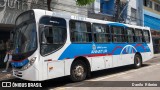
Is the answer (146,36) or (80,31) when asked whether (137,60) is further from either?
(80,31)

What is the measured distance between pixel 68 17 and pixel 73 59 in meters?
1.84

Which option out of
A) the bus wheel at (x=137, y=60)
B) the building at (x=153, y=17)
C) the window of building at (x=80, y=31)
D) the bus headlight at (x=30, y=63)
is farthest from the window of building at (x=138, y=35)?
the building at (x=153, y=17)

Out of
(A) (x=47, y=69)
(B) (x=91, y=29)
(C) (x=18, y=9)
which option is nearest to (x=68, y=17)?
(B) (x=91, y=29)

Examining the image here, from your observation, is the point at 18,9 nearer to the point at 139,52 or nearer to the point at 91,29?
the point at 91,29

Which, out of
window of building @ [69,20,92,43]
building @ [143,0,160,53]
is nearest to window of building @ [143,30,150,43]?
window of building @ [69,20,92,43]

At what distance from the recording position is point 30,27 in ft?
31.9

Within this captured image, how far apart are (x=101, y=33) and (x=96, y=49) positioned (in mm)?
991

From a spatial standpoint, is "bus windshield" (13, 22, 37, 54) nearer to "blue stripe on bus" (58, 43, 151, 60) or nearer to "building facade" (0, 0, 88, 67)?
"blue stripe on bus" (58, 43, 151, 60)

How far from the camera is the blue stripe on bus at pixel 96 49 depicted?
1077 cm

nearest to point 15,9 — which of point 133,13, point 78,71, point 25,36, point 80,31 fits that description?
point 80,31

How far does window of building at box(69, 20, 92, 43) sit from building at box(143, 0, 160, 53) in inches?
980

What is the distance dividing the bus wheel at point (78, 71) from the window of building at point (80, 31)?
1031 millimetres

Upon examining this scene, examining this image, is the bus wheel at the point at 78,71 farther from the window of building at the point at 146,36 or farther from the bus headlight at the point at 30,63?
the window of building at the point at 146,36

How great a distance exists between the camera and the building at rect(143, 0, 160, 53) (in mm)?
36175
